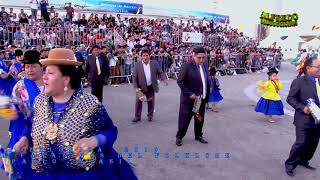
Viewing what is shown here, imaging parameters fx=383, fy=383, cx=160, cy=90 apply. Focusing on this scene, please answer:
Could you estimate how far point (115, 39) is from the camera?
19656 millimetres

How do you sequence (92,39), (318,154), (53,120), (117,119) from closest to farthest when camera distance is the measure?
1. (53,120)
2. (318,154)
3. (117,119)
4. (92,39)

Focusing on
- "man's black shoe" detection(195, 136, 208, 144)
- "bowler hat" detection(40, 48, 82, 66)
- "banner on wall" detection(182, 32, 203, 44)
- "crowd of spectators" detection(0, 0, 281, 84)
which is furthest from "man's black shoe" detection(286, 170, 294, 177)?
"banner on wall" detection(182, 32, 203, 44)

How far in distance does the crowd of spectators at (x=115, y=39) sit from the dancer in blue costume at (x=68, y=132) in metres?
9.09

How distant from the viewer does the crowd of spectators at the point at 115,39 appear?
16.0 meters

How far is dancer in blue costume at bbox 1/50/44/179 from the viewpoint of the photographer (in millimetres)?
2951

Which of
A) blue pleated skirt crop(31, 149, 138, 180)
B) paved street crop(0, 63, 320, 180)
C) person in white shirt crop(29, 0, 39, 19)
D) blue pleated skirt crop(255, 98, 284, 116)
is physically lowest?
paved street crop(0, 63, 320, 180)

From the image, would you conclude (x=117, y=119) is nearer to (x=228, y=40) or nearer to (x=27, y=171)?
(x=27, y=171)

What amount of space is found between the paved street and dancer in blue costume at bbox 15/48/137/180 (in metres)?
2.44

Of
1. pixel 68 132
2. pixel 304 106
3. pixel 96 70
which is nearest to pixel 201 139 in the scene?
pixel 304 106

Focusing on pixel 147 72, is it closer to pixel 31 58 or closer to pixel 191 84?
pixel 191 84

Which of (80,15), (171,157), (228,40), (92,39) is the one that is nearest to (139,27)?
(80,15)

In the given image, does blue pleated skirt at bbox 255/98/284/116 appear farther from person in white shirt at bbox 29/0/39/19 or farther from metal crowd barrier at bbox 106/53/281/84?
person in white shirt at bbox 29/0/39/19

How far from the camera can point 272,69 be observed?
918 cm

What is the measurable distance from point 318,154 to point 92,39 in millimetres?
13694
